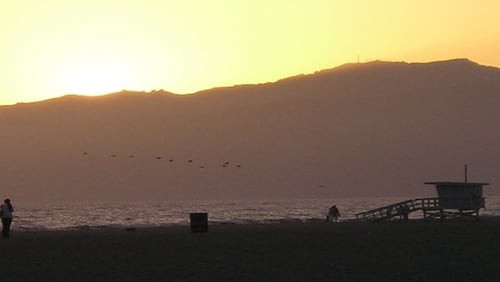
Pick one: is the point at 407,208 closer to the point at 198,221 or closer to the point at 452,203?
the point at 452,203

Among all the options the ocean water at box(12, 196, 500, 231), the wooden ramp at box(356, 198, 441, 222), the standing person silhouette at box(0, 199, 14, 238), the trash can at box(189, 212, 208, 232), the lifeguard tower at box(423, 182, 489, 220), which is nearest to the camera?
the standing person silhouette at box(0, 199, 14, 238)

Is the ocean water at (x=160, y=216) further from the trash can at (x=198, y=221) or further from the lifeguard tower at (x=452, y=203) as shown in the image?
the trash can at (x=198, y=221)

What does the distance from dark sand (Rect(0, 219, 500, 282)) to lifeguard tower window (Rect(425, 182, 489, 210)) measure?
55.8 ft

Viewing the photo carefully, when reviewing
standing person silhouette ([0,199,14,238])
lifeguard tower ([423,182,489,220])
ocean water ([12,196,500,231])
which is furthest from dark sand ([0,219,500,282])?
ocean water ([12,196,500,231])

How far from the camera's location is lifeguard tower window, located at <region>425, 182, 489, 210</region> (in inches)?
1996

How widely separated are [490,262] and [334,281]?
431 centimetres

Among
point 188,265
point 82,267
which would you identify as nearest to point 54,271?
point 82,267

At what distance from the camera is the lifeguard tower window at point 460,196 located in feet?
166

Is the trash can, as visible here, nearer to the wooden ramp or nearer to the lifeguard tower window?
the wooden ramp

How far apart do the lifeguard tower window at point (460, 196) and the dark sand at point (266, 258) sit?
17.0 meters

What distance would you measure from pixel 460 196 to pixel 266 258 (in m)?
28.4

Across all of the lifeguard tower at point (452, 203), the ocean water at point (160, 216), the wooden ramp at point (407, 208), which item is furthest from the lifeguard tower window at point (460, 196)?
the ocean water at point (160, 216)

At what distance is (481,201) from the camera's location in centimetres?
5119

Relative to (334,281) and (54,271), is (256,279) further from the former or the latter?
(54,271)
